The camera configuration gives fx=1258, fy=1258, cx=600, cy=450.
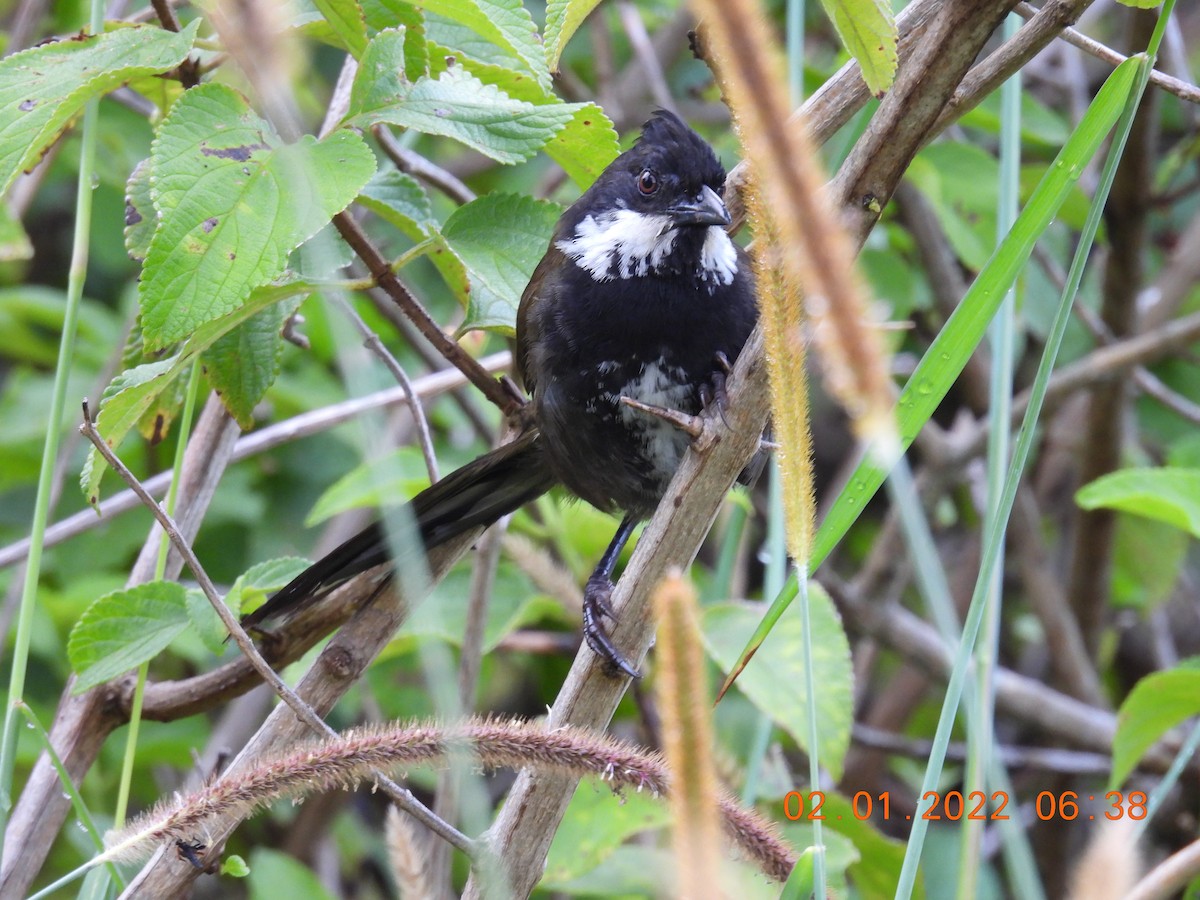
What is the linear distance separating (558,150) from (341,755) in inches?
43.2

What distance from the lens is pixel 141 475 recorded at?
3.58 meters

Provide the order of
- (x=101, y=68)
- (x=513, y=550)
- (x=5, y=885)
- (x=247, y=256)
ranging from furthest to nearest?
(x=513, y=550)
(x=5, y=885)
(x=101, y=68)
(x=247, y=256)

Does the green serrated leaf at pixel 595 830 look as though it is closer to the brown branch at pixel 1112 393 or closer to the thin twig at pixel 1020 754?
the thin twig at pixel 1020 754

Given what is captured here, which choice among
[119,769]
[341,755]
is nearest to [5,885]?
[341,755]

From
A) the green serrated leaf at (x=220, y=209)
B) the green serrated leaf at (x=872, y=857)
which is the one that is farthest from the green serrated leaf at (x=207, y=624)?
the green serrated leaf at (x=872, y=857)

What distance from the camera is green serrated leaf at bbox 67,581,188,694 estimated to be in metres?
1.92

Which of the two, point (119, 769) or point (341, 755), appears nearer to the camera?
point (341, 755)

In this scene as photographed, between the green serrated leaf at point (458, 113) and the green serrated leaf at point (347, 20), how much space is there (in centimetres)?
7

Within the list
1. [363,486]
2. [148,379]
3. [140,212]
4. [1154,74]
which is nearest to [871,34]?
[1154,74]

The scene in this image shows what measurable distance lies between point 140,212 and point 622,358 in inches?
40.7

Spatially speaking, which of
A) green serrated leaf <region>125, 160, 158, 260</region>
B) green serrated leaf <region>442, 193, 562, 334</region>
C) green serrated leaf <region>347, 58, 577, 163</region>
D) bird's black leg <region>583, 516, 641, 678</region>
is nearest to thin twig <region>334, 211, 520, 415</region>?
green serrated leaf <region>442, 193, 562, 334</region>

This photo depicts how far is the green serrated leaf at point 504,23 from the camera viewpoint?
1.77 m

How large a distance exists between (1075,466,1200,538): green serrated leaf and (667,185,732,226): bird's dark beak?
93 centimetres

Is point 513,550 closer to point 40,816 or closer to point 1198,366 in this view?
point 40,816
